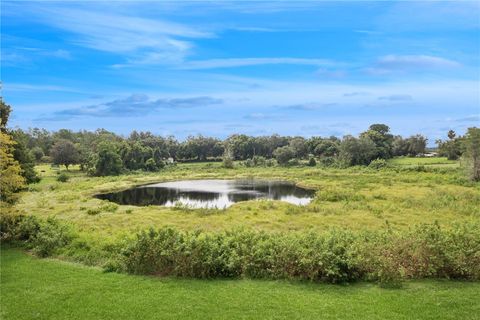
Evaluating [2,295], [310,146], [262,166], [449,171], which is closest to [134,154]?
[262,166]

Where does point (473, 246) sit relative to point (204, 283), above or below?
above

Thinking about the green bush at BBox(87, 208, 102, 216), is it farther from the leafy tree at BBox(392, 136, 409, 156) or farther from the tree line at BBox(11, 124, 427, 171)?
the leafy tree at BBox(392, 136, 409, 156)

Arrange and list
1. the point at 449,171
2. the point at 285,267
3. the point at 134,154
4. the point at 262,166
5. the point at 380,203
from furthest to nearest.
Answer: the point at 262,166
the point at 134,154
the point at 449,171
the point at 380,203
the point at 285,267

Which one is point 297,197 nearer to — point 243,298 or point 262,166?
point 243,298

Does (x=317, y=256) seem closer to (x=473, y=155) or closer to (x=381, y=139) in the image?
(x=473, y=155)

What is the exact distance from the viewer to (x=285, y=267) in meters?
12.3

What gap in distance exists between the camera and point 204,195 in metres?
46.8

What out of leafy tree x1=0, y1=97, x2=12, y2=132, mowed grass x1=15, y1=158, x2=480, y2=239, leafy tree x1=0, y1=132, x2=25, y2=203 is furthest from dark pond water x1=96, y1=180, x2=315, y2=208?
leafy tree x1=0, y1=132, x2=25, y2=203

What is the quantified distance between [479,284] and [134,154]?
79470mm

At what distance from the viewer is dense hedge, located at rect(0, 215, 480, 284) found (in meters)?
11.7

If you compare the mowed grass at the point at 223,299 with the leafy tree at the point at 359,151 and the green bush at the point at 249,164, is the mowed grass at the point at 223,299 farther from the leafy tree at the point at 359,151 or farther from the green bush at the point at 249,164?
the green bush at the point at 249,164

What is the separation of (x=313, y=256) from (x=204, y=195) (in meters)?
35.4

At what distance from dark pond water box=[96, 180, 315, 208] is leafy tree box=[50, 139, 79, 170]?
1151 inches

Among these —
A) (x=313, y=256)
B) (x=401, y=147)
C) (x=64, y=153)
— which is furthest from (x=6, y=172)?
(x=401, y=147)
